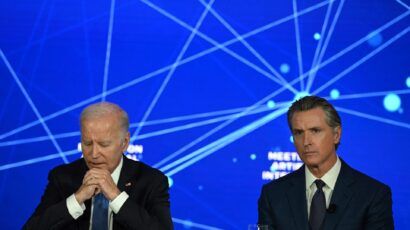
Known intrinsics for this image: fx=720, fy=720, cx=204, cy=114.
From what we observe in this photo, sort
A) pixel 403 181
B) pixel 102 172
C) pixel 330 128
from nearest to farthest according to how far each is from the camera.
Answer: pixel 102 172 → pixel 330 128 → pixel 403 181

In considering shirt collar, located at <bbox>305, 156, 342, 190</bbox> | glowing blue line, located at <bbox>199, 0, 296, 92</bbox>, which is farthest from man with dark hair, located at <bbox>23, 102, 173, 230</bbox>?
glowing blue line, located at <bbox>199, 0, 296, 92</bbox>

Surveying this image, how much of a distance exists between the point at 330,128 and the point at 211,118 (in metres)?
1.58

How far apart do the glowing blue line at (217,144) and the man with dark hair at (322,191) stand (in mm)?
1339

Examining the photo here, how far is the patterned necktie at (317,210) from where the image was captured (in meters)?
3.62

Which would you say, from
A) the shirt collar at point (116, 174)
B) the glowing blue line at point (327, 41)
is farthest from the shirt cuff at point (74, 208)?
the glowing blue line at point (327, 41)

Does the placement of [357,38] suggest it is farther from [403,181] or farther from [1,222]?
[1,222]

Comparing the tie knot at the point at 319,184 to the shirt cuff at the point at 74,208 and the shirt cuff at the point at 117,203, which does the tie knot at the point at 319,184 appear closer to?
the shirt cuff at the point at 117,203

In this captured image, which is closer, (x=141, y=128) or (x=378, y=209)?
(x=378, y=209)

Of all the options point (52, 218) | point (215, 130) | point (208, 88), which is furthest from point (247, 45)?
point (52, 218)

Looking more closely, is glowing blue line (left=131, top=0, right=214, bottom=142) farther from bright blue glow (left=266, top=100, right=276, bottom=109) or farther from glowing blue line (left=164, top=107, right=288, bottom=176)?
bright blue glow (left=266, top=100, right=276, bottom=109)

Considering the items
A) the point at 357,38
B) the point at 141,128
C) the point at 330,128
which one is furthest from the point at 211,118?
the point at 330,128

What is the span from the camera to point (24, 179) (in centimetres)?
518

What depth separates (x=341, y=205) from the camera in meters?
3.62

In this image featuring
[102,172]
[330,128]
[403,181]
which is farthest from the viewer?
[403,181]
